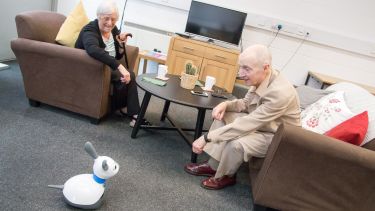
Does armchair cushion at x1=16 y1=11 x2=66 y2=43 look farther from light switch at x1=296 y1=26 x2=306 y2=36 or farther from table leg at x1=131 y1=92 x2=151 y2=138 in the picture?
light switch at x1=296 y1=26 x2=306 y2=36

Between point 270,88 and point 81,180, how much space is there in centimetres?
110

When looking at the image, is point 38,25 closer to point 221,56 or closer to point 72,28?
point 72,28

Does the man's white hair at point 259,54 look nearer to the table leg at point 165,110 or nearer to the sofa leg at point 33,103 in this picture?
the table leg at point 165,110

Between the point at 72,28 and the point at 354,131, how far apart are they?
2148mm

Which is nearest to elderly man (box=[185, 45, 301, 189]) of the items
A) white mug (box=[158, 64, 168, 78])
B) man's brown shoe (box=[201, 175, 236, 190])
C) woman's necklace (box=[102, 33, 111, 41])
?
man's brown shoe (box=[201, 175, 236, 190])

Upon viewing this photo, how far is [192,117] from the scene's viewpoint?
10.5 ft

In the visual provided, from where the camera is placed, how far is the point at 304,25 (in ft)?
12.9

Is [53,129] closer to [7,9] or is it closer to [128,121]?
[128,121]

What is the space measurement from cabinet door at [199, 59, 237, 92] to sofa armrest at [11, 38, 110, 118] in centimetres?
161

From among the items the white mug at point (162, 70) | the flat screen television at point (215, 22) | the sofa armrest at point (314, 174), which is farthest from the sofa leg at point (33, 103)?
the flat screen television at point (215, 22)

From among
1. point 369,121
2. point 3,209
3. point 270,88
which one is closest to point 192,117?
point 270,88

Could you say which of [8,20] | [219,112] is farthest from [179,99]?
[8,20]

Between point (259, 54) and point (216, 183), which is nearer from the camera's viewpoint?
point (259, 54)

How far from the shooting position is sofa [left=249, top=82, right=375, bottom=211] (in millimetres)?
1474
